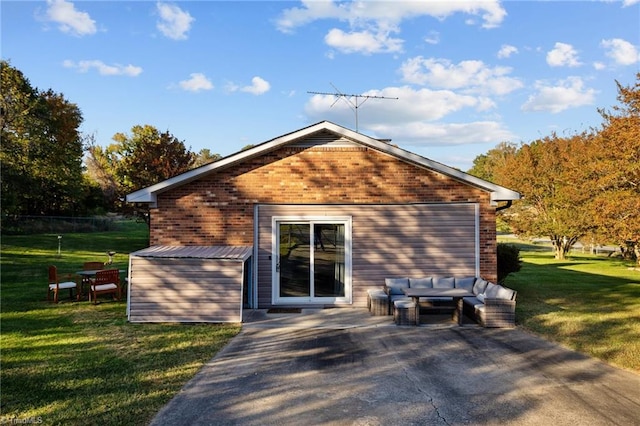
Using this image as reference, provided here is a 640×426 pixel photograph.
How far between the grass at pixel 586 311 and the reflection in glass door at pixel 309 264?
4743 millimetres

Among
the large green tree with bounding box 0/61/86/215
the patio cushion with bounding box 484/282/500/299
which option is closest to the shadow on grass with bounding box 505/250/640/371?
the patio cushion with bounding box 484/282/500/299

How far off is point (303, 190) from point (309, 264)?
2.08 meters

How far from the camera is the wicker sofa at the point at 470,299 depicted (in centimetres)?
905

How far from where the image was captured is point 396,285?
1095cm

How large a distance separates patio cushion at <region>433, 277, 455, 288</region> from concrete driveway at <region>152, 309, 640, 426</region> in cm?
232

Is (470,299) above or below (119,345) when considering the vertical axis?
above

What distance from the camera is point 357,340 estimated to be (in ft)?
26.6

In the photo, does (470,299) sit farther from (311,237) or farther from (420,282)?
(311,237)

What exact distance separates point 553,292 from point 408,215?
21.4 ft

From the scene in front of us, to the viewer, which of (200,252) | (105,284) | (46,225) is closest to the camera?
(200,252)

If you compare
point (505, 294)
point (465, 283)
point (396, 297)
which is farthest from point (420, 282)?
point (505, 294)

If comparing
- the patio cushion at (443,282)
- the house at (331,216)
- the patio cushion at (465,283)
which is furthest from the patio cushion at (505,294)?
the house at (331,216)

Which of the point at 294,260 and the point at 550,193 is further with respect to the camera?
the point at 550,193

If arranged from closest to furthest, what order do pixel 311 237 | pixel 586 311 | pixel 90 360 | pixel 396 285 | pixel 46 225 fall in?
pixel 90 360 < pixel 586 311 < pixel 396 285 < pixel 311 237 < pixel 46 225
